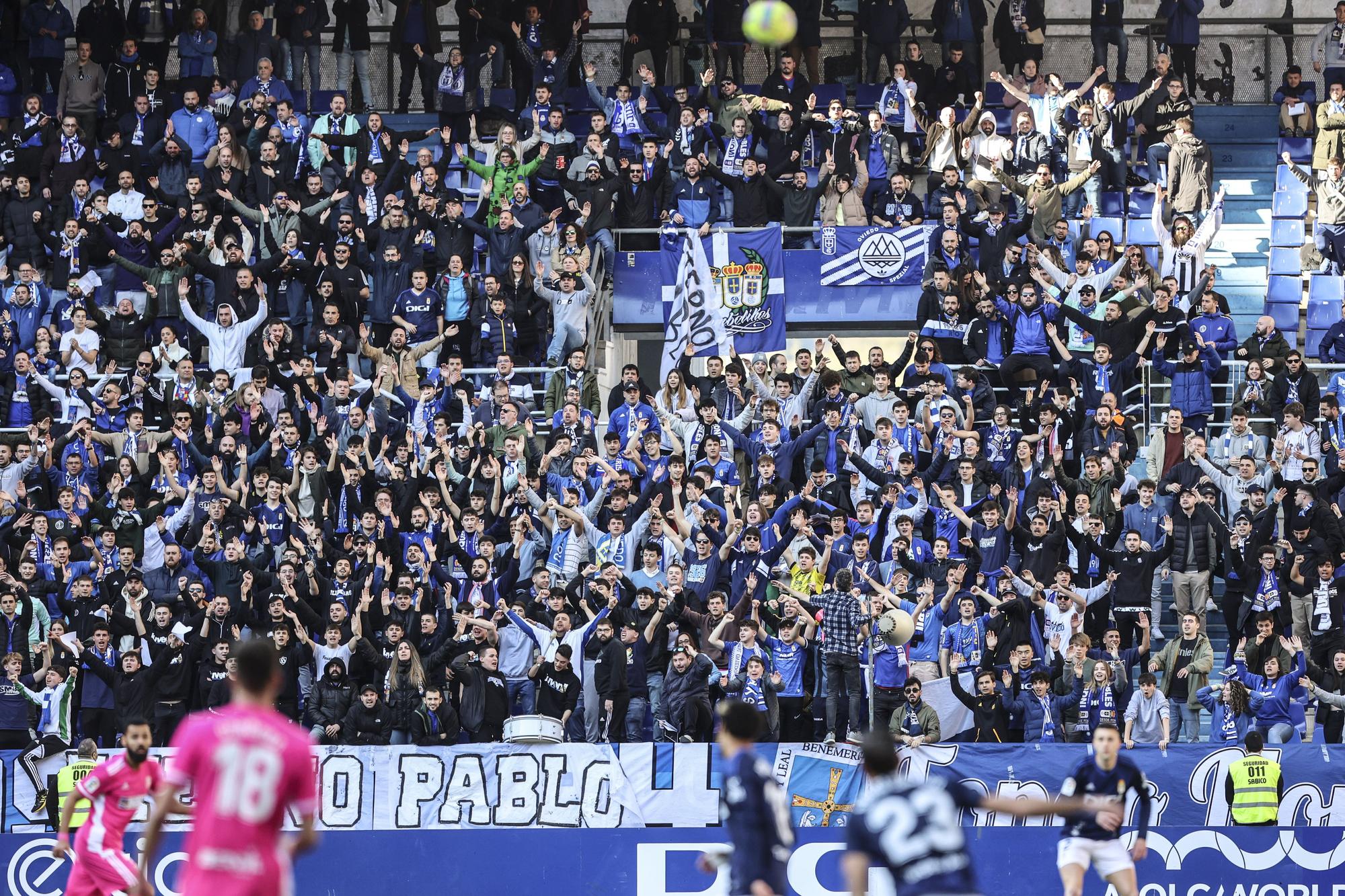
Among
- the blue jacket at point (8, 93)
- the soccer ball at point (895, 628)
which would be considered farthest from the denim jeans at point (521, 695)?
the blue jacket at point (8, 93)

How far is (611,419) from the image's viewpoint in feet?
77.0

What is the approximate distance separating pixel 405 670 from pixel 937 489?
6081 millimetres

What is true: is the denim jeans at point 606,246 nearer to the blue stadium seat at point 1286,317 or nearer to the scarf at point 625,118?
the scarf at point 625,118

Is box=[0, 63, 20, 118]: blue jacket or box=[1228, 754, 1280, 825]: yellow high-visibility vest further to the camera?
box=[0, 63, 20, 118]: blue jacket

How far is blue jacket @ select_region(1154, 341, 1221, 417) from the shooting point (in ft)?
76.4

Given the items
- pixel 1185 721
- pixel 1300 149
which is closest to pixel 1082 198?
pixel 1300 149

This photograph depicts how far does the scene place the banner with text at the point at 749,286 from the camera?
25984 mm

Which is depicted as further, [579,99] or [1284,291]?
[579,99]

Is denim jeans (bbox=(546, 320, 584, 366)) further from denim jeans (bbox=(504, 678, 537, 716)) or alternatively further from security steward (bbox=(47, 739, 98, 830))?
security steward (bbox=(47, 739, 98, 830))

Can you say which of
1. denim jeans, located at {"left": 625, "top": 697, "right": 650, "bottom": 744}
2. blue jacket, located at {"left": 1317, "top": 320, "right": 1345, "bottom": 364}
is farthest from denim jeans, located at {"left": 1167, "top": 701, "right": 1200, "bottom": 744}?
blue jacket, located at {"left": 1317, "top": 320, "right": 1345, "bottom": 364}

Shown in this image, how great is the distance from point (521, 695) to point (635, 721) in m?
1.19

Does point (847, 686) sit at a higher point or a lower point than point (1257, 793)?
higher

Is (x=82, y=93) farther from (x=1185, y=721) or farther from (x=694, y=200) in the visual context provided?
(x=1185, y=721)

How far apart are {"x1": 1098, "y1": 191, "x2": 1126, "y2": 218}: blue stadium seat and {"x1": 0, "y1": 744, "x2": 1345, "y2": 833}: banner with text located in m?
11.4
